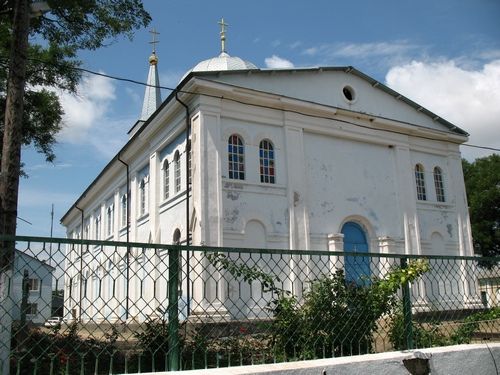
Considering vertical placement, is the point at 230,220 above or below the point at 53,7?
below

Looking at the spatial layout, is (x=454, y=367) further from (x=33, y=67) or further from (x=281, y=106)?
(x=281, y=106)

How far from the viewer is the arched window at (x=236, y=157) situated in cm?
1588

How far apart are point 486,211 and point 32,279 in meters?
33.0

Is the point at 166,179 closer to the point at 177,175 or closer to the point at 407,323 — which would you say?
the point at 177,175

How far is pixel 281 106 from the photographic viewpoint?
16.8m

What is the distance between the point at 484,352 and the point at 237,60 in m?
18.4

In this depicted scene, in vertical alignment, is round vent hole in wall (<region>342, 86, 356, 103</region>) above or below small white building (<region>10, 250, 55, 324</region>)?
above

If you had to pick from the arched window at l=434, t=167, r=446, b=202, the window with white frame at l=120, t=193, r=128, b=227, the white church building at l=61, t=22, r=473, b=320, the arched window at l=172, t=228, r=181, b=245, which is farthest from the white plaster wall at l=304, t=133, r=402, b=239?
the window with white frame at l=120, t=193, r=128, b=227

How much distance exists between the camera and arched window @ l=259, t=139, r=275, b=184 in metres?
16.4

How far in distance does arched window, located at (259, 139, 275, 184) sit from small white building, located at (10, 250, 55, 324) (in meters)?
12.1

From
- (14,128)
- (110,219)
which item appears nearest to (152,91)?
(110,219)

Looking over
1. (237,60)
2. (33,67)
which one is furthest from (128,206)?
(33,67)

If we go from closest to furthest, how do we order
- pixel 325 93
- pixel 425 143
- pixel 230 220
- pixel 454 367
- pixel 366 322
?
pixel 454 367
pixel 366 322
pixel 230 220
pixel 325 93
pixel 425 143

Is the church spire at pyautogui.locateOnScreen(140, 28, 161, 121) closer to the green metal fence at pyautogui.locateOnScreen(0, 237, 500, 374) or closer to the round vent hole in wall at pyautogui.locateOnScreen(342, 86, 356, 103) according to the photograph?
the round vent hole in wall at pyautogui.locateOnScreen(342, 86, 356, 103)
